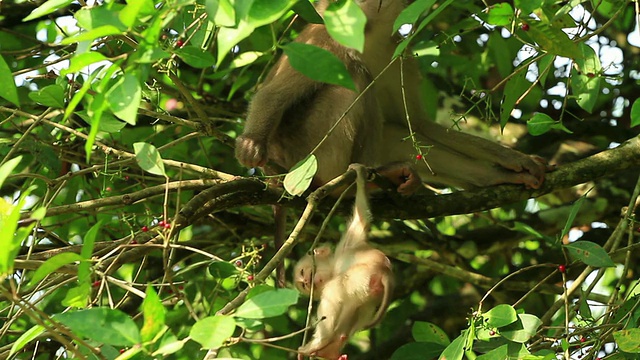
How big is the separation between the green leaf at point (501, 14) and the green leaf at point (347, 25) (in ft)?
2.71

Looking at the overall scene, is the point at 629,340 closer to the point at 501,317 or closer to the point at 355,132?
the point at 501,317

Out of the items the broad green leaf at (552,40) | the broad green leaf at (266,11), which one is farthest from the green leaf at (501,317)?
the broad green leaf at (266,11)

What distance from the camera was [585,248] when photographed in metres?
3.45

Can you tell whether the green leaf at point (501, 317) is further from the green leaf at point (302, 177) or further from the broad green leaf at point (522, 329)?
the green leaf at point (302, 177)

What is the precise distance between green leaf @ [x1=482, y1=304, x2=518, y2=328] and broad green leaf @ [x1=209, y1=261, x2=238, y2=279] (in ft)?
2.94

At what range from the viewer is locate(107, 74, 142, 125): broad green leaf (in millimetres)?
2039

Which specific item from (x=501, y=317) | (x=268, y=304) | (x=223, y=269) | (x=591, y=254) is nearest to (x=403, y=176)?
(x=591, y=254)

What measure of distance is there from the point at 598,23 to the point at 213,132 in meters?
3.18

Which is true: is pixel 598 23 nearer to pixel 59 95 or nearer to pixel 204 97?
pixel 204 97

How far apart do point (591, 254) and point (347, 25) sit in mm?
1815

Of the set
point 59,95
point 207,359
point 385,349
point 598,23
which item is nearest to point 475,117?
point 598,23

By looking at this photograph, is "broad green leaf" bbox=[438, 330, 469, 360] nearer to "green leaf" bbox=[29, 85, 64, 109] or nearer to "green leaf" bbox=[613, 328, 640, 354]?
"green leaf" bbox=[613, 328, 640, 354]

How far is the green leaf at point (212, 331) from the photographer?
6.43 ft

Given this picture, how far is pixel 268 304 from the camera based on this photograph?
213cm
